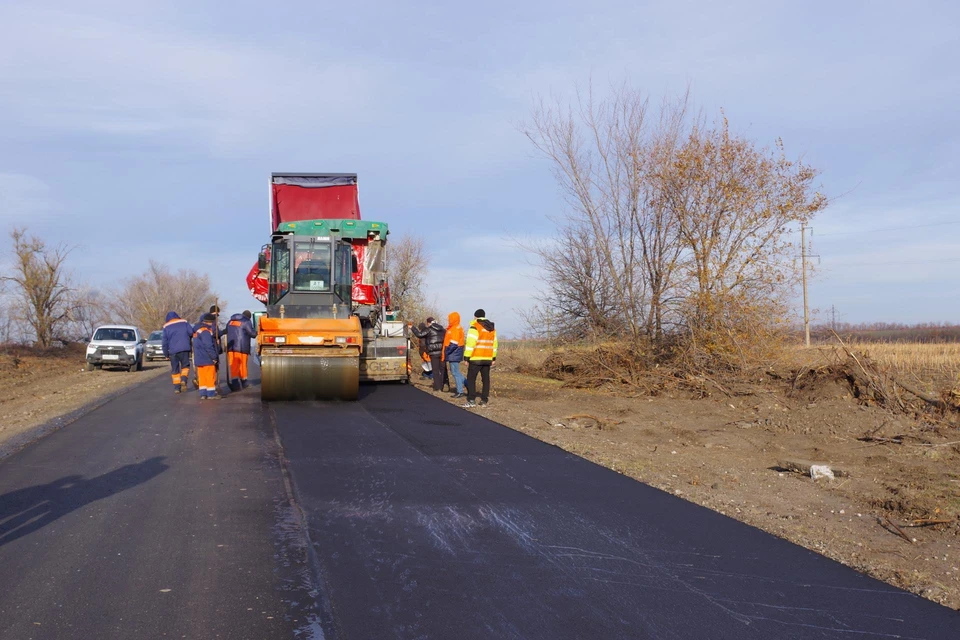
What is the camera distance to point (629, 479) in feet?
28.0

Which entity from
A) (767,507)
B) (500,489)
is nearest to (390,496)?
(500,489)

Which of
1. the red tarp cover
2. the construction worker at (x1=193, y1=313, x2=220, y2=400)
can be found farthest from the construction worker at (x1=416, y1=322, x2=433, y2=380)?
the construction worker at (x1=193, y1=313, x2=220, y2=400)

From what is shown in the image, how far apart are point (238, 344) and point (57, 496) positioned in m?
10.6

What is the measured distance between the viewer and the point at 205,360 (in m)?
15.9

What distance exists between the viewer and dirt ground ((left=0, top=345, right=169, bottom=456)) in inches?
553

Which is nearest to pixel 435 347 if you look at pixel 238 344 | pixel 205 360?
pixel 238 344

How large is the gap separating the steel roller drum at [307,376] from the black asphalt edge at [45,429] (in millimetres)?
3103

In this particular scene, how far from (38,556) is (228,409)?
8710mm

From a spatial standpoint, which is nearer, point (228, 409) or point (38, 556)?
point (38, 556)

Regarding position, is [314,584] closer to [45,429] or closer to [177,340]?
[45,429]

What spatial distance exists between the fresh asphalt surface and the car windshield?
68.9 feet

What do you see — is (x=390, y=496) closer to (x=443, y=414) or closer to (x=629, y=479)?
(x=629, y=479)

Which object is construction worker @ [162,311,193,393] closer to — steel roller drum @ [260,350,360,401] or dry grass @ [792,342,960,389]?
steel roller drum @ [260,350,360,401]

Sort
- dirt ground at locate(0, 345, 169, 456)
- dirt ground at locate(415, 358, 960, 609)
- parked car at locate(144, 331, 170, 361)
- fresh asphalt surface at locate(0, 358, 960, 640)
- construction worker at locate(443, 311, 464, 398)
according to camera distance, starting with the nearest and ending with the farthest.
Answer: fresh asphalt surface at locate(0, 358, 960, 640), dirt ground at locate(415, 358, 960, 609), dirt ground at locate(0, 345, 169, 456), construction worker at locate(443, 311, 464, 398), parked car at locate(144, 331, 170, 361)
